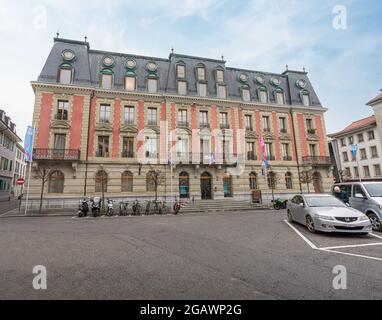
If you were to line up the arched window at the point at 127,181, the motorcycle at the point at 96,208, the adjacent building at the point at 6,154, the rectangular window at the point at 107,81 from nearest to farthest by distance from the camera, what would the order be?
the motorcycle at the point at 96,208, the arched window at the point at 127,181, the rectangular window at the point at 107,81, the adjacent building at the point at 6,154

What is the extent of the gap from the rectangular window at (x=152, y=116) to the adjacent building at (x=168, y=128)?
0.37 ft

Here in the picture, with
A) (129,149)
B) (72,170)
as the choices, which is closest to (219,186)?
(129,149)

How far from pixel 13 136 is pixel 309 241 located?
150 feet

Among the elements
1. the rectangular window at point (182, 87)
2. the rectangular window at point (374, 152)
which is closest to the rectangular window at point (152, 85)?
the rectangular window at point (182, 87)

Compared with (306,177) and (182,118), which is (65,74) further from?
(306,177)

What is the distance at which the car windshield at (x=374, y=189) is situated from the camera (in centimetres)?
857

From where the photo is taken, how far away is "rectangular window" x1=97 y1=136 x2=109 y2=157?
828 inches

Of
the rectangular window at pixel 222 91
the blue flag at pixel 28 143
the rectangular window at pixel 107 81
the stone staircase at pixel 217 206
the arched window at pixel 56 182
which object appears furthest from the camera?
the rectangular window at pixel 222 91

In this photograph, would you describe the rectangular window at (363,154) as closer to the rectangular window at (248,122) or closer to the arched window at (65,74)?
the rectangular window at (248,122)

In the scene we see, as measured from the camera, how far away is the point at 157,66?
24.8 meters

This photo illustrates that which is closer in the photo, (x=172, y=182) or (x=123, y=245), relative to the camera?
(x=123, y=245)

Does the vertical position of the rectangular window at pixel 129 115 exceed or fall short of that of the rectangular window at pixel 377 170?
it exceeds it

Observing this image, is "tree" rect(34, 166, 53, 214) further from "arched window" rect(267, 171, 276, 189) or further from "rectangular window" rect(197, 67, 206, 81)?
"arched window" rect(267, 171, 276, 189)
